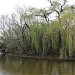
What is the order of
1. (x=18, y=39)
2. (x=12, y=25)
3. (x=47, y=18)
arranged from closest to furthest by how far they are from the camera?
(x=47, y=18)
(x=18, y=39)
(x=12, y=25)

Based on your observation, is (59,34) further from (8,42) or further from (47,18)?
(8,42)

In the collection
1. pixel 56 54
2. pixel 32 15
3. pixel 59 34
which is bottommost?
pixel 56 54

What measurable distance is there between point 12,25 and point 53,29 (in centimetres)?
1355

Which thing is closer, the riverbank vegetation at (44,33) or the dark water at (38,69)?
the dark water at (38,69)

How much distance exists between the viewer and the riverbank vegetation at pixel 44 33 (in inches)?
1377

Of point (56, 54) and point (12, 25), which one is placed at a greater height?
point (12, 25)

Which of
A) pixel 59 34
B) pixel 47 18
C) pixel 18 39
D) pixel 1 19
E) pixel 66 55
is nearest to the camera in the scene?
pixel 66 55

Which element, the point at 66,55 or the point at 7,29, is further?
the point at 7,29

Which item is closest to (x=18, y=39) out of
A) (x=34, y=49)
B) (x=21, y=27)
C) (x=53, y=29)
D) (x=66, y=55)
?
(x=21, y=27)

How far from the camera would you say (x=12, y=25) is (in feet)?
160

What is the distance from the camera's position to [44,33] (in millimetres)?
38594

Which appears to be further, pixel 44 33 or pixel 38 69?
pixel 44 33

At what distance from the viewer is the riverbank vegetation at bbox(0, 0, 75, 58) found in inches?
1377

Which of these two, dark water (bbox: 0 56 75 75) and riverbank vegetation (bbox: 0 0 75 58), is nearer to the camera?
dark water (bbox: 0 56 75 75)
